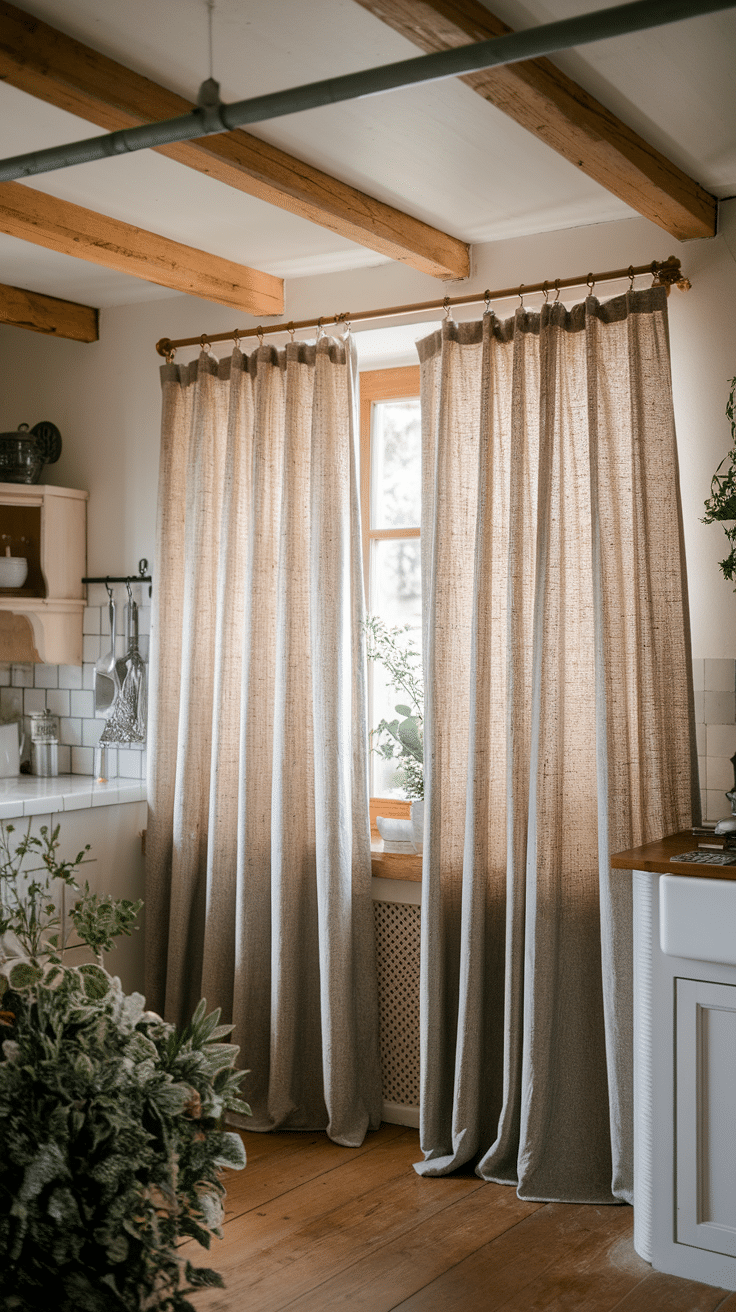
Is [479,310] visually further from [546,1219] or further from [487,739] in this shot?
[546,1219]

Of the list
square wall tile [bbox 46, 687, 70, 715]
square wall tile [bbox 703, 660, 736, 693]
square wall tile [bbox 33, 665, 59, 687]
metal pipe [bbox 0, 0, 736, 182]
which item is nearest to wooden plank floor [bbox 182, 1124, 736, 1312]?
square wall tile [bbox 703, 660, 736, 693]

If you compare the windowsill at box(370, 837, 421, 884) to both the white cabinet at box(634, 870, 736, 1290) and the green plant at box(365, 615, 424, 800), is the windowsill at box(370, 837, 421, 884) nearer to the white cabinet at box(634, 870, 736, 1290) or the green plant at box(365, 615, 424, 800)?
the green plant at box(365, 615, 424, 800)

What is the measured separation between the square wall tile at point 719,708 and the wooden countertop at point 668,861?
350 mm

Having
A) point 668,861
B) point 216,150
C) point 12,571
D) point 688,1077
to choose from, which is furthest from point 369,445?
point 688,1077

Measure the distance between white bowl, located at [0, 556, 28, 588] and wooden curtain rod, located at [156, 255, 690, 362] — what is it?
36.4 inches

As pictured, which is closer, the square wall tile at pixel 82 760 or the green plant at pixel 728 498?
the green plant at pixel 728 498

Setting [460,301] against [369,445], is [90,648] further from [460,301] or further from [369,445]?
[460,301]

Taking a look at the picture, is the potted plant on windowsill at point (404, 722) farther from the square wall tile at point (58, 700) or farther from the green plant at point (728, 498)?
the square wall tile at point (58, 700)

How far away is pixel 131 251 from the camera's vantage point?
3.63 metres

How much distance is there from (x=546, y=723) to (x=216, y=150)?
5.49 feet

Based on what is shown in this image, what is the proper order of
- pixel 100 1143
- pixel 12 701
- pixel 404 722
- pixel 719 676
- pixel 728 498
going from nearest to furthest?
pixel 100 1143 < pixel 728 498 < pixel 719 676 < pixel 404 722 < pixel 12 701

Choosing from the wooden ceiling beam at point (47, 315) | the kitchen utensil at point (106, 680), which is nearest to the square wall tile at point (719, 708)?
the kitchen utensil at point (106, 680)

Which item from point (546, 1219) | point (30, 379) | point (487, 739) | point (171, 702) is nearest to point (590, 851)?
point (487, 739)

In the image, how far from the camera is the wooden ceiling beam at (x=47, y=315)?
4.24 m
